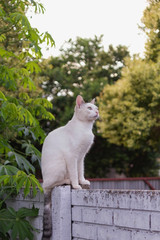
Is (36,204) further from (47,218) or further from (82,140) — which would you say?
(82,140)

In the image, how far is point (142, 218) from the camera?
134 inches

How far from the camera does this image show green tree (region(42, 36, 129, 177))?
2059 centimetres

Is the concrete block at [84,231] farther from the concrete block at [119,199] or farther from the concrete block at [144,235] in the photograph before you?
the concrete block at [144,235]

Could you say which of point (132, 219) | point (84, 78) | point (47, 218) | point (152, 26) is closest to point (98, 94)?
point (84, 78)

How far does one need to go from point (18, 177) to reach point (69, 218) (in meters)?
0.80

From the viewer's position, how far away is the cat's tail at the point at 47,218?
434cm

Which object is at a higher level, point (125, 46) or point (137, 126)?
point (125, 46)

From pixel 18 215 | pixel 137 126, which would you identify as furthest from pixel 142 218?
pixel 137 126

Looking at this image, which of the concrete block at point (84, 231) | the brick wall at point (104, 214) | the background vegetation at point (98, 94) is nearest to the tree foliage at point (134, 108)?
the background vegetation at point (98, 94)

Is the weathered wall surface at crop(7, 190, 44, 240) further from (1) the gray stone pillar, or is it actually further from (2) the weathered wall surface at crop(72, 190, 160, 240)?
(2) the weathered wall surface at crop(72, 190, 160, 240)

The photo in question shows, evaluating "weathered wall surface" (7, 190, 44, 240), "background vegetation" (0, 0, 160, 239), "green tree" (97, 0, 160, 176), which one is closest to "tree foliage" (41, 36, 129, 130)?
"background vegetation" (0, 0, 160, 239)

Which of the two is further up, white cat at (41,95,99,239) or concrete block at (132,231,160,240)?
white cat at (41,95,99,239)

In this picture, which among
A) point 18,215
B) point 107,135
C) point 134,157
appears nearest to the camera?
point 18,215

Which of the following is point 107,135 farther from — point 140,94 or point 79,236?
point 79,236
